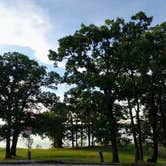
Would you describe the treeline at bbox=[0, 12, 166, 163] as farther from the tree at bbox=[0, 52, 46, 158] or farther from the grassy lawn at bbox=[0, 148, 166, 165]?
the tree at bbox=[0, 52, 46, 158]

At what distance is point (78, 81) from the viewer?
45.2 m

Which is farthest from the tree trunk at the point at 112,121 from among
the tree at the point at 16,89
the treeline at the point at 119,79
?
the tree at the point at 16,89

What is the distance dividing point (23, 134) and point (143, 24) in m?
20.7

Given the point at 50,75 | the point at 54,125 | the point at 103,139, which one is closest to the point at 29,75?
the point at 50,75

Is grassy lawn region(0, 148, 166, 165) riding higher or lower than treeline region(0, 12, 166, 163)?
lower

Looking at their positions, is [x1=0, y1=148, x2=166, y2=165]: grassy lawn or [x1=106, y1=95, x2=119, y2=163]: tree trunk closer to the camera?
[x1=106, y1=95, x2=119, y2=163]: tree trunk

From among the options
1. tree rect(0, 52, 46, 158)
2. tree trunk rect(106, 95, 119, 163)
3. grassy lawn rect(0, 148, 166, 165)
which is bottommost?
grassy lawn rect(0, 148, 166, 165)

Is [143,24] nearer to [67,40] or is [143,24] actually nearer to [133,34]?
[133,34]

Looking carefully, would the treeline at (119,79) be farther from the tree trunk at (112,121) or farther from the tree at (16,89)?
the tree at (16,89)

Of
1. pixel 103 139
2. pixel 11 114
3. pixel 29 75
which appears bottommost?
pixel 103 139

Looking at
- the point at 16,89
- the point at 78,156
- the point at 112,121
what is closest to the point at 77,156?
the point at 78,156

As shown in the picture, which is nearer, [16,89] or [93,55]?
[93,55]

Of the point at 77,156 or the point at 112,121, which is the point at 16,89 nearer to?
the point at 77,156

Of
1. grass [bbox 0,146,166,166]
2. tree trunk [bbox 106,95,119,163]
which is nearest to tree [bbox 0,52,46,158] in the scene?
grass [bbox 0,146,166,166]
